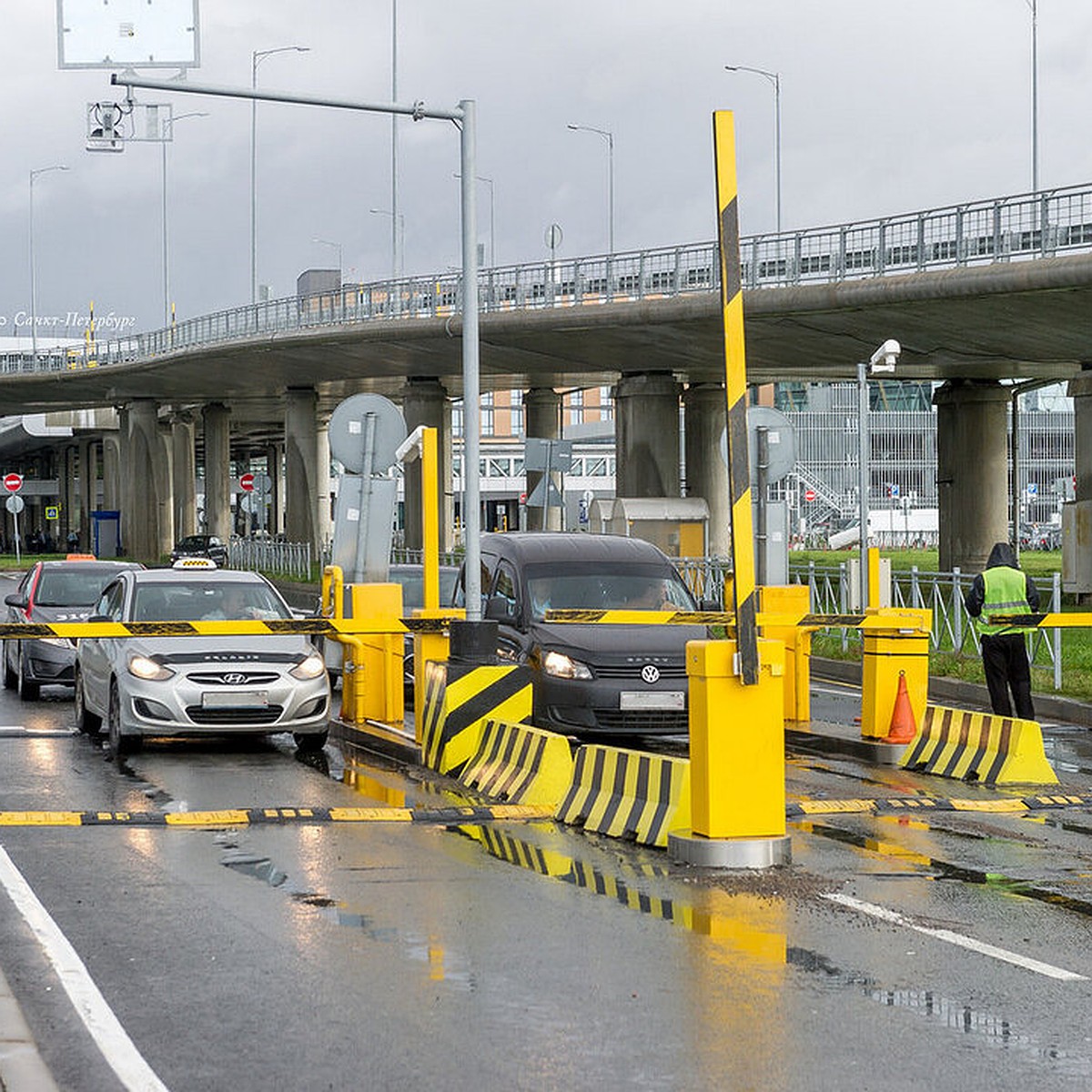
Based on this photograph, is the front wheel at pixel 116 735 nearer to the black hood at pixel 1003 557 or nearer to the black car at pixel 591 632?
the black car at pixel 591 632

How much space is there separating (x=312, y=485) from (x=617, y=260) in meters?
30.0

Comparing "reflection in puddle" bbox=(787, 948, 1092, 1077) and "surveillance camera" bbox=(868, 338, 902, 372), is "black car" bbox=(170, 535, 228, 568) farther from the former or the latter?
"reflection in puddle" bbox=(787, 948, 1092, 1077)

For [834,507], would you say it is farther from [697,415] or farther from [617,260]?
[617,260]

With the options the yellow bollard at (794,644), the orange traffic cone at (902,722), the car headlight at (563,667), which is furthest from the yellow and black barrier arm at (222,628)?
the orange traffic cone at (902,722)

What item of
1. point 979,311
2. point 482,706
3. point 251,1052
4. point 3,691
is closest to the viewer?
point 251,1052

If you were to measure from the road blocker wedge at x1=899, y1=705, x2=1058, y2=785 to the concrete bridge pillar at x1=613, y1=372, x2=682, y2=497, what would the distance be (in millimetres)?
37552

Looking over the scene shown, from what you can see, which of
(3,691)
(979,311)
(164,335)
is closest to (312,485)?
(164,335)

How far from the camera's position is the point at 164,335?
2731 inches

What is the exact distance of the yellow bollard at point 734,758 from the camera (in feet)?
34.0

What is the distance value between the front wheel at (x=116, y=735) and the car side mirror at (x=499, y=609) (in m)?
3.19

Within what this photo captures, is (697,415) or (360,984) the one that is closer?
(360,984)

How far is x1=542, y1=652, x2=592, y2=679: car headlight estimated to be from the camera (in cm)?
1590

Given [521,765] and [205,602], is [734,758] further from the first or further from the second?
[205,602]


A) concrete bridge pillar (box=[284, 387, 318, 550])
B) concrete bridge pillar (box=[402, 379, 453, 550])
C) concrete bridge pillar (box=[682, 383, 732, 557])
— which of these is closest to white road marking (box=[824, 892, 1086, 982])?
concrete bridge pillar (box=[402, 379, 453, 550])
